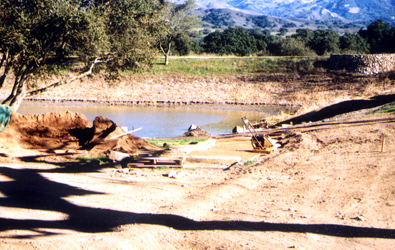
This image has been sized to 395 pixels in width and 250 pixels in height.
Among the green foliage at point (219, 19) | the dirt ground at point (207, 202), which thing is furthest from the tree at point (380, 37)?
the green foliage at point (219, 19)

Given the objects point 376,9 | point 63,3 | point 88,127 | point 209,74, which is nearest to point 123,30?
point 63,3

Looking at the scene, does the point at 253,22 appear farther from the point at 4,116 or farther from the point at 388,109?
the point at 4,116

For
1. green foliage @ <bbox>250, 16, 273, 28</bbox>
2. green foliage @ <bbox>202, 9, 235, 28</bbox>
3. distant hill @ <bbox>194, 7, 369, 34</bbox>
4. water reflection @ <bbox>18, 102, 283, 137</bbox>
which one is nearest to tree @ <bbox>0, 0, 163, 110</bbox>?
water reflection @ <bbox>18, 102, 283, 137</bbox>

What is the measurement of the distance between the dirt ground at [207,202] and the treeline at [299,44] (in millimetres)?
39525

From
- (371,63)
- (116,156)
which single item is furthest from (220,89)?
(116,156)

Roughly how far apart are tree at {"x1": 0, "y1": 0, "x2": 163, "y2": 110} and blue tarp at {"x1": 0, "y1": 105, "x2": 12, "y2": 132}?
5.37 feet

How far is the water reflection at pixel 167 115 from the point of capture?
78.1 ft

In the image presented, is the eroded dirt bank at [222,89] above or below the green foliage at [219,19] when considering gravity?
below

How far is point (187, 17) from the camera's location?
43156 mm

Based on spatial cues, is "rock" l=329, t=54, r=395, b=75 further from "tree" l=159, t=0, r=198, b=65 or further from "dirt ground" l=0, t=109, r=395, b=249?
"dirt ground" l=0, t=109, r=395, b=249

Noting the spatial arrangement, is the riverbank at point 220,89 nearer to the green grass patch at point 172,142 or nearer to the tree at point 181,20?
the tree at point 181,20

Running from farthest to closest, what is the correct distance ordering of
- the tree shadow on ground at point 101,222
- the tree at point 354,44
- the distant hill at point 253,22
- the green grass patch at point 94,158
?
the distant hill at point 253,22, the tree at point 354,44, the green grass patch at point 94,158, the tree shadow on ground at point 101,222

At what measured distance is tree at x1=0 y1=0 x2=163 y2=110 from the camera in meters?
12.3

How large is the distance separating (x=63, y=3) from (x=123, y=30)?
2.34 metres
